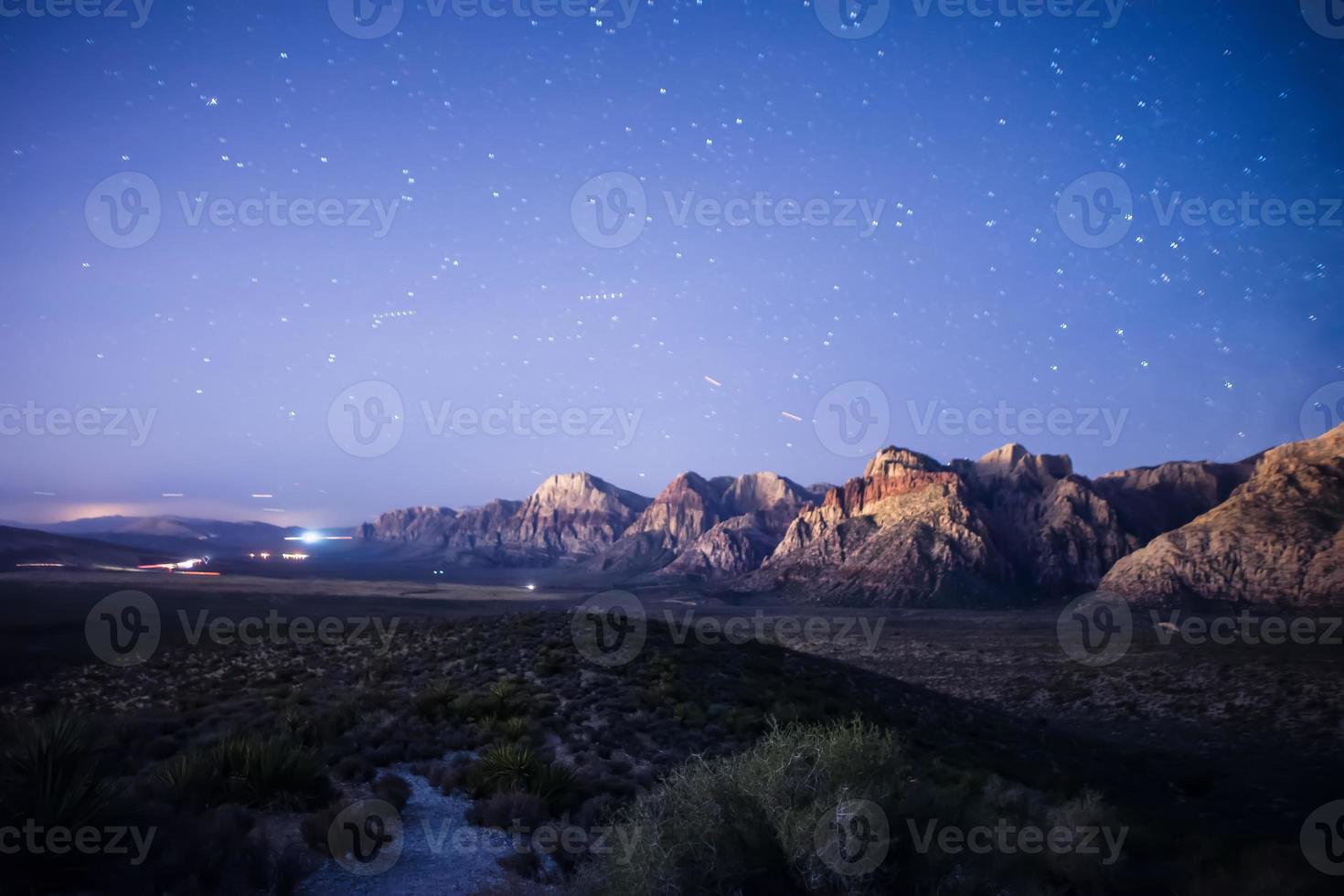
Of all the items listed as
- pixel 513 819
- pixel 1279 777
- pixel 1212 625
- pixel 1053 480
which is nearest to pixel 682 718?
pixel 513 819

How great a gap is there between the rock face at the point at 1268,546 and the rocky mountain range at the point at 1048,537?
13 cm

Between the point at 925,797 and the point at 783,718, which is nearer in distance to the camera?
the point at 925,797

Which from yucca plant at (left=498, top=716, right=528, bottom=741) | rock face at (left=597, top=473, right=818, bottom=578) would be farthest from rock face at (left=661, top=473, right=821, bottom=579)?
yucca plant at (left=498, top=716, right=528, bottom=741)

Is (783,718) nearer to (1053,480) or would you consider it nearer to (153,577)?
(153,577)

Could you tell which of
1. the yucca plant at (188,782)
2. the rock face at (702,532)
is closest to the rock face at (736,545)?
the rock face at (702,532)

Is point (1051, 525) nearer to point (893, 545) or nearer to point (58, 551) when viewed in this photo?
point (893, 545)

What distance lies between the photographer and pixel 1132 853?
10867mm

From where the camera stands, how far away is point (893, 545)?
101125 mm

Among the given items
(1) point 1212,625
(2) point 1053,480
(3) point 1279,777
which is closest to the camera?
(3) point 1279,777

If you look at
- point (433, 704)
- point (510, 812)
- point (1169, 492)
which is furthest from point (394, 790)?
point (1169, 492)

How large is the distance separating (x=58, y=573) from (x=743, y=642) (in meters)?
91.5

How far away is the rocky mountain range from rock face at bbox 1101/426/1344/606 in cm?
13

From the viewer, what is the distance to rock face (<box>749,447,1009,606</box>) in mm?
93125

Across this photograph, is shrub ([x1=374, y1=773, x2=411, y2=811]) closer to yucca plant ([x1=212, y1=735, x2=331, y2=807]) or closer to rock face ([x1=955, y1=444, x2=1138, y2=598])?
yucca plant ([x1=212, y1=735, x2=331, y2=807])
